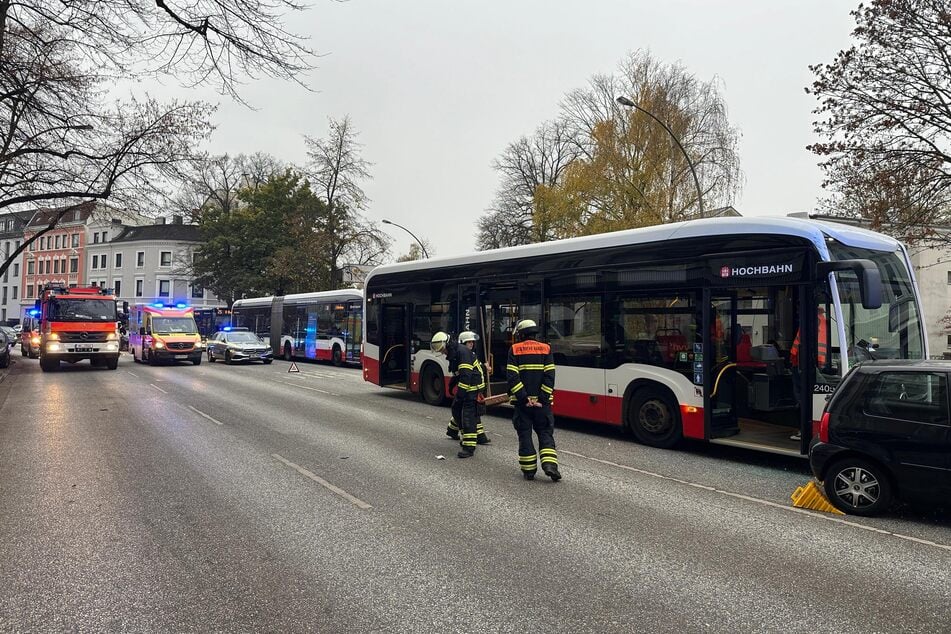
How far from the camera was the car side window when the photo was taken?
5508 mm

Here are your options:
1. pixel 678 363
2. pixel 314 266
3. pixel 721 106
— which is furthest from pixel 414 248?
pixel 678 363

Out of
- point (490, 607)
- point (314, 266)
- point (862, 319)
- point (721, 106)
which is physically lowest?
point (490, 607)

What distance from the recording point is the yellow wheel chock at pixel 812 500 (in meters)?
6.05

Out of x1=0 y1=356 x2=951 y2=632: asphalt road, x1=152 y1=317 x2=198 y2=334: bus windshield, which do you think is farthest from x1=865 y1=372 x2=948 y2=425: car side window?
x1=152 y1=317 x2=198 y2=334: bus windshield

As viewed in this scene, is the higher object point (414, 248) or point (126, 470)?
point (414, 248)

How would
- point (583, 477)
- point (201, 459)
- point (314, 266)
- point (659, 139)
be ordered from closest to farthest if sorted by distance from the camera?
1. point (583, 477)
2. point (201, 459)
3. point (659, 139)
4. point (314, 266)

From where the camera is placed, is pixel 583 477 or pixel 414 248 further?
pixel 414 248

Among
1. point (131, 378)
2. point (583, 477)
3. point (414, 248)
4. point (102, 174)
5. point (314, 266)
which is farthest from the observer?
point (414, 248)

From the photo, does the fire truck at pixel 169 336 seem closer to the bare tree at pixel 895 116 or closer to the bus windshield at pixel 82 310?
the bus windshield at pixel 82 310

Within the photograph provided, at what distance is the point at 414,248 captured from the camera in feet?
225

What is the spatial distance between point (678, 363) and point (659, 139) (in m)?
19.5

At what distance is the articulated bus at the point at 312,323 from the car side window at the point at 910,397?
71.1 feet

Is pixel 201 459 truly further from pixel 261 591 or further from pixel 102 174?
pixel 102 174

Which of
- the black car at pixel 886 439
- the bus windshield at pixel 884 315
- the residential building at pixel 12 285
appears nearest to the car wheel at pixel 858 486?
the black car at pixel 886 439
